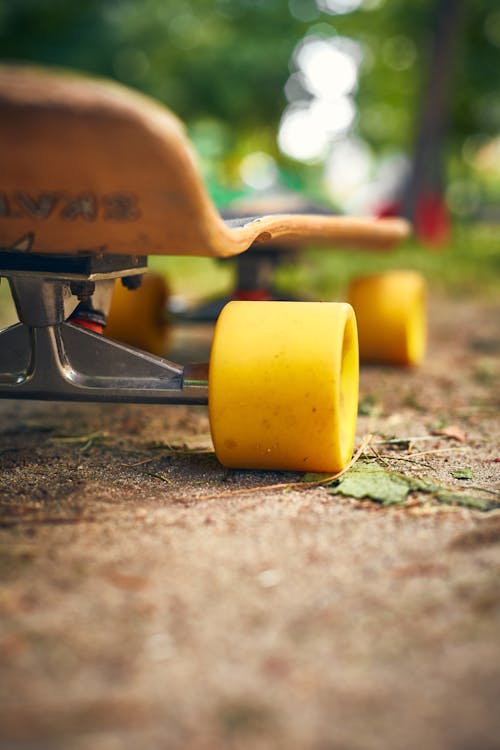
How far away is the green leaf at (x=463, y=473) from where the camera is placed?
1604 millimetres

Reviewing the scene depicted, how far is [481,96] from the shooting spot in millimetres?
11508

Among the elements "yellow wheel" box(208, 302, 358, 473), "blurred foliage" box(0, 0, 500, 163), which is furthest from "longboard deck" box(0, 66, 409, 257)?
"blurred foliage" box(0, 0, 500, 163)

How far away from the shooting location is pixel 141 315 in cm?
293

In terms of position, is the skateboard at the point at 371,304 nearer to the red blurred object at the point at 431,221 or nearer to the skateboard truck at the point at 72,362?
the skateboard truck at the point at 72,362

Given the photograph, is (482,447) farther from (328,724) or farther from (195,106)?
(195,106)

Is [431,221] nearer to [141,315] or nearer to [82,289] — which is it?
[141,315]

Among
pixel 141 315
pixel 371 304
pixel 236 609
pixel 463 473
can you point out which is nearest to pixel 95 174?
pixel 236 609

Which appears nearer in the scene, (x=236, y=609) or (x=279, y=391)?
(x=236, y=609)

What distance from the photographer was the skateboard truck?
1.65 meters

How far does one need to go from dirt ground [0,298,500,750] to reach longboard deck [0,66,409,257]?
448 mm

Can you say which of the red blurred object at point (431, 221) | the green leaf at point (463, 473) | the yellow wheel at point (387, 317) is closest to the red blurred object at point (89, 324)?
the green leaf at point (463, 473)

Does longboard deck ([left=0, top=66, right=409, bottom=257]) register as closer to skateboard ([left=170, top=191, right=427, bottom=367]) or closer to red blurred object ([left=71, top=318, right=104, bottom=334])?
red blurred object ([left=71, top=318, right=104, bottom=334])

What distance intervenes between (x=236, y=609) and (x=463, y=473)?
72 cm

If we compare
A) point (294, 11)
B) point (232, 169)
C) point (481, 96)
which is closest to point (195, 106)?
point (294, 11)
